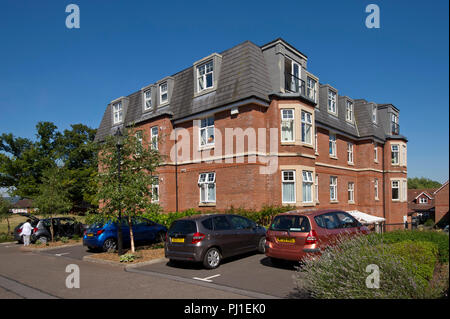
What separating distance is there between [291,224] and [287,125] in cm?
915

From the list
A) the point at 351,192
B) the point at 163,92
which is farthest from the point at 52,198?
the point at 351,192

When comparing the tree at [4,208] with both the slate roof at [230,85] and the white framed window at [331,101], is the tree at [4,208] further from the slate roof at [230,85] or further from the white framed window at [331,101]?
the white framed window at [331,101]

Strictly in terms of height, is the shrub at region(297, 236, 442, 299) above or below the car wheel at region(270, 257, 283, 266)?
above

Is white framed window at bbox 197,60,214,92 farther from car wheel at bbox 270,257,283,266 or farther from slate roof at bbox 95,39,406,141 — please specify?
car wheel at bbox 270,257,283,266

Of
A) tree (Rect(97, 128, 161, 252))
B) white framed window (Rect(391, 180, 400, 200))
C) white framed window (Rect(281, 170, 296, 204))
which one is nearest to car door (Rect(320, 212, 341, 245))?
tree (Rect(97, 128, 161, 252))

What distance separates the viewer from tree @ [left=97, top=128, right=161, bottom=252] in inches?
452

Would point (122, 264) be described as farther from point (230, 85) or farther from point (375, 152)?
point (375, 152)

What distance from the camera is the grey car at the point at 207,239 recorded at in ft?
30.5

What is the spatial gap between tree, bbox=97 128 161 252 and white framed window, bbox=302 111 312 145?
888 cm

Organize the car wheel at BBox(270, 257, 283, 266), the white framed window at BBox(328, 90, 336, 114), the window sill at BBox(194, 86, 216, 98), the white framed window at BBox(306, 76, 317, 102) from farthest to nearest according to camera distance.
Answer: the white framed window at BBox(328, 90, 336, 114), the white framed window at BBox(306, 76, 317, 102), the window sill at BBox(194, 86, 216, 98), the car wheel at BBox(270, 257, 283, 266)

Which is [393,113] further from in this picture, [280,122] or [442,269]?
[442,269]

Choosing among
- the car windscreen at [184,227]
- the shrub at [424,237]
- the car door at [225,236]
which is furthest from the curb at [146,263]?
the shrub at [424,237]

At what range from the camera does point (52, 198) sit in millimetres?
16734

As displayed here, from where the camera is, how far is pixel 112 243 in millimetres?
13555
